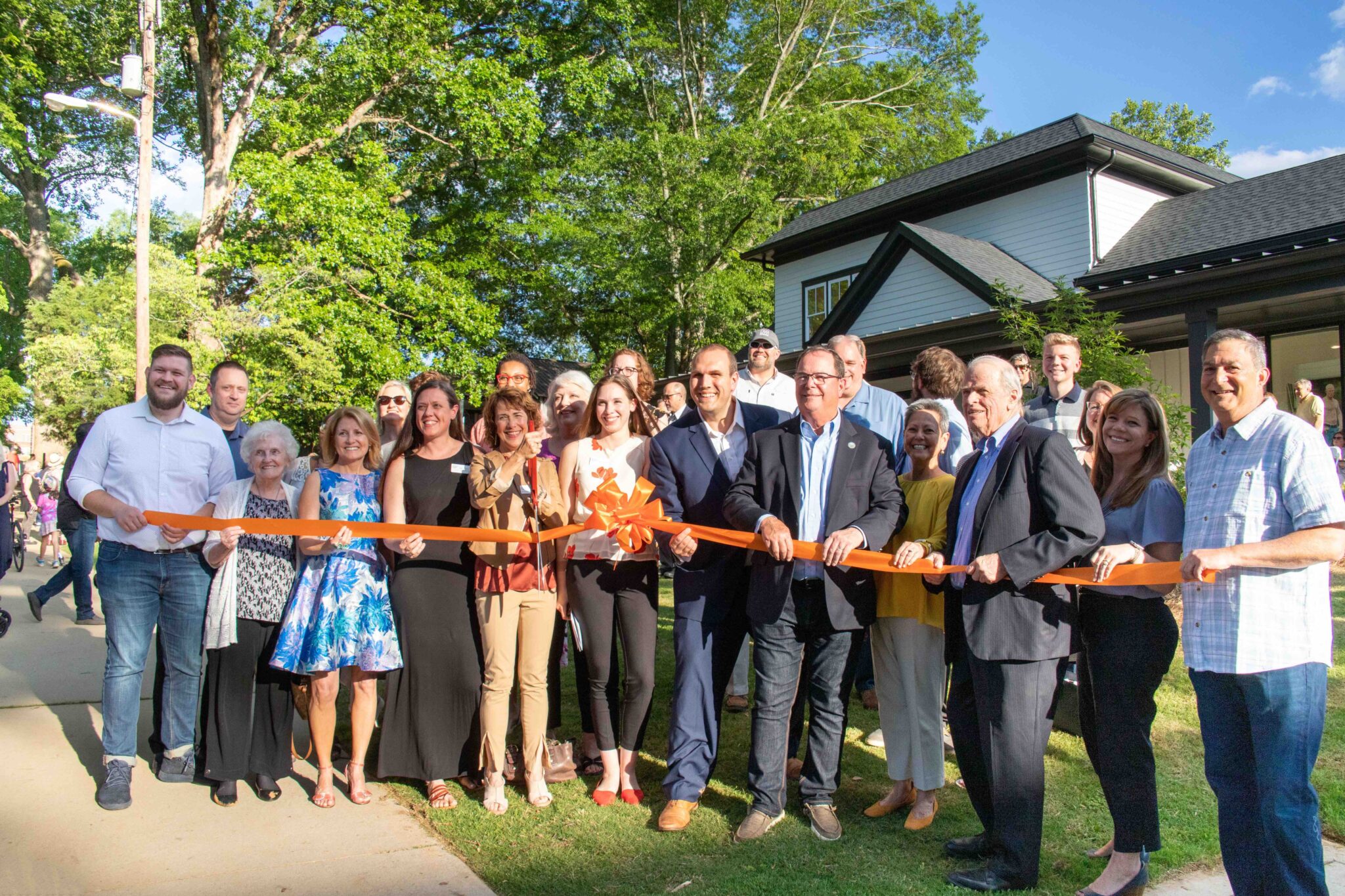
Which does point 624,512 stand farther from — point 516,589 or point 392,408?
point 392,408

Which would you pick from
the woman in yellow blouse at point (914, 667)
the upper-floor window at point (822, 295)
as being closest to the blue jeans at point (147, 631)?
the woman in yellow blouse at point (914, 667)

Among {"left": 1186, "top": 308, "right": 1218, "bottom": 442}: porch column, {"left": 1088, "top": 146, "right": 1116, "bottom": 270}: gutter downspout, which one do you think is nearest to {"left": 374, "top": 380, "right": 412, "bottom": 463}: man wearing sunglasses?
{"left": 1186, "top": 308, "right": 1218, "bottom": 442}: porch column

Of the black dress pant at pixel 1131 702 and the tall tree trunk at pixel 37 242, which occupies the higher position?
the tall tree trunk at pixel 37 242

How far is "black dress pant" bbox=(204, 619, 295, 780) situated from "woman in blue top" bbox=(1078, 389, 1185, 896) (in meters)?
3.87

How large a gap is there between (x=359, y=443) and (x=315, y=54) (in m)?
21.2

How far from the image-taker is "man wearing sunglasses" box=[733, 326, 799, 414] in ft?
23.0

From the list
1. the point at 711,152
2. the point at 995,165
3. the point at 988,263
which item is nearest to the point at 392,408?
the point at 988,263

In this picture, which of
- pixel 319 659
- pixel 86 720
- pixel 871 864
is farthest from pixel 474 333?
pixel 871 864

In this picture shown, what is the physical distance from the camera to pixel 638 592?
4.65 m

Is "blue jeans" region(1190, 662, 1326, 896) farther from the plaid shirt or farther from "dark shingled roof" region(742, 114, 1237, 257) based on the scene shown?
"dark shingled roof" region(742, 114, 1237, 257)

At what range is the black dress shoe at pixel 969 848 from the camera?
153 inches

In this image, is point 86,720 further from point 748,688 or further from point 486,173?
point 486,173

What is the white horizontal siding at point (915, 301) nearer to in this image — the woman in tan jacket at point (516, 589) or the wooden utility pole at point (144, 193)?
the wooden utility pole at point (144, 193)

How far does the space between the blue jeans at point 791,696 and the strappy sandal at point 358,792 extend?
1948mm
